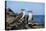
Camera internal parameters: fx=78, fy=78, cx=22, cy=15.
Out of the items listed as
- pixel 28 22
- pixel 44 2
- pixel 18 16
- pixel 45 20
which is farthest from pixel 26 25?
pixel 44 2

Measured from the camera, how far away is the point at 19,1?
938mm

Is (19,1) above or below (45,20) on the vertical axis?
above

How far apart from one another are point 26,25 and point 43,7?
31 centimetres

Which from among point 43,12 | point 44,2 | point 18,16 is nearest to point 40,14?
point 43,12

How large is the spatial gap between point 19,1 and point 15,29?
0.34 meters

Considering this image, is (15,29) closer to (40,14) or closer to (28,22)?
(28,22)

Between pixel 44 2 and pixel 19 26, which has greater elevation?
pixel 44 2

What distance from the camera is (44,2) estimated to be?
0.98 metres

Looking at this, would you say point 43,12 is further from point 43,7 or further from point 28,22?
point 28,22

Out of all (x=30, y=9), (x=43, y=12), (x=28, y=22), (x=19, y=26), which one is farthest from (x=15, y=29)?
(x=43, y=12)

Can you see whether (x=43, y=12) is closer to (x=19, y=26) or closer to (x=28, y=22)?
(x=28, y=22)

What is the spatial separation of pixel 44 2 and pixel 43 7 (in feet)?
0.22

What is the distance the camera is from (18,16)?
93 centimetres

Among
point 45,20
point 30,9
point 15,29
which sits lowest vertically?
point 15,29
